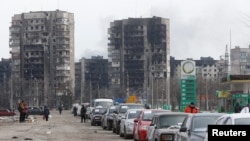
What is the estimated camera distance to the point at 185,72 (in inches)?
1797

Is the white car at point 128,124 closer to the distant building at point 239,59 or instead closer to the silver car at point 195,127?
the silver car at point 195,127

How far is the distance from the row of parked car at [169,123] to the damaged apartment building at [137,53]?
113 metres

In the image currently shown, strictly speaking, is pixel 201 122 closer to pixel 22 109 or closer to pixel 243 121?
pixel 243 121

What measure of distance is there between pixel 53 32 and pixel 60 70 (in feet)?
29.5

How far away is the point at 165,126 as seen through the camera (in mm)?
24484

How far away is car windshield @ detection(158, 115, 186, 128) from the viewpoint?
2467 cm

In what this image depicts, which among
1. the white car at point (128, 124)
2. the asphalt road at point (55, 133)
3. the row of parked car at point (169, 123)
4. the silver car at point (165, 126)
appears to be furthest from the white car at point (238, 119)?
A: the asphalt road at point (55, 133)

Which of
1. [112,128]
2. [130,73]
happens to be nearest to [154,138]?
[112,128]

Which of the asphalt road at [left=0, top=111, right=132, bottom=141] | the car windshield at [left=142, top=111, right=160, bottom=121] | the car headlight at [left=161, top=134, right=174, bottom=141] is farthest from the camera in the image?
the asphalt road at [left=0, top=111, right=132, bottom=141]

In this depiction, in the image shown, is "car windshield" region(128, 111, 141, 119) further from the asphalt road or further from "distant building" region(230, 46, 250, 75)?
"distant building" region(230, 46, 250, 75)

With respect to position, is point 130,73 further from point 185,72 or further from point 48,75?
point 185,72

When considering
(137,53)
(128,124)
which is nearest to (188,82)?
(128,124)

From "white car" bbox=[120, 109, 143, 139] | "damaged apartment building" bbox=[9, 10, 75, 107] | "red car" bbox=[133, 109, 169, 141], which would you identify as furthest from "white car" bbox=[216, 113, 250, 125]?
"damaged apartment building" bbox=[9, 10, 75, 107]

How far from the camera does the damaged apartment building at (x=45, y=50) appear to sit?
166 m
